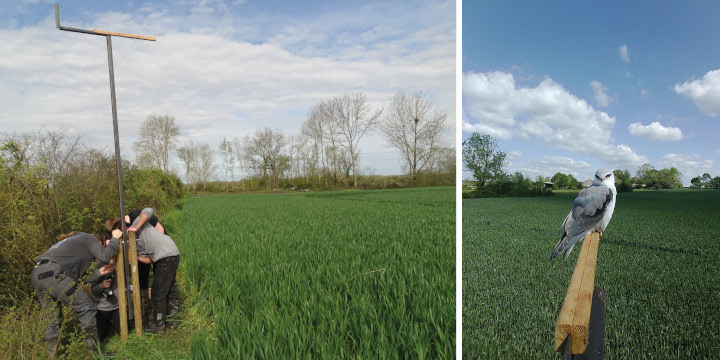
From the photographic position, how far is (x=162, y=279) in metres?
4.41

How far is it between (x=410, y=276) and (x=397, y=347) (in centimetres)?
177

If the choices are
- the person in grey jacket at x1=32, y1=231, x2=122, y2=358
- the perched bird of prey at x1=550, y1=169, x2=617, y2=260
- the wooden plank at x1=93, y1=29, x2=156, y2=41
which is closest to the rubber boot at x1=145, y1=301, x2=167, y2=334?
the person in grey jacket at x1=32, y1=231, x2=122, y2=358

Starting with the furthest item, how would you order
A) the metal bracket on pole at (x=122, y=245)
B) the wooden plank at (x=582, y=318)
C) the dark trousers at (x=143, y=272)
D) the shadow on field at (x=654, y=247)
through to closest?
the dark trousers at (x=143, y=272), the metal bracket on pole at (x=122, y=245), the shadow on field at (x=654, y=247), the wooden plank at (x=582, y=318)

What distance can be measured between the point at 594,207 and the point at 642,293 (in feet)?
3.61

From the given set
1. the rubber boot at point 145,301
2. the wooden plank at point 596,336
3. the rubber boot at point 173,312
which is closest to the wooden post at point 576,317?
the wooden plank at point 596,336

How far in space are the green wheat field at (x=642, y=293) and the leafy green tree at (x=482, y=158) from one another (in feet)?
4.24

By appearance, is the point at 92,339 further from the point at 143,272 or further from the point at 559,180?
the point at 559,180

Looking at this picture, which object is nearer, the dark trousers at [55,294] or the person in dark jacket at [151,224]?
the dark trousers at [55,294]

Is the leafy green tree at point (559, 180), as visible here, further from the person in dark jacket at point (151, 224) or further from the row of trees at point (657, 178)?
the person in dark jacket at point (151, 224)

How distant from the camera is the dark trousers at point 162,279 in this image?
4391mm

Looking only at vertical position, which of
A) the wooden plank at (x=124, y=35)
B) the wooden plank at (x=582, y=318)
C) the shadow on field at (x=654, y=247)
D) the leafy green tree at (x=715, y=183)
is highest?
the wooden plank at (x=124, y=35)

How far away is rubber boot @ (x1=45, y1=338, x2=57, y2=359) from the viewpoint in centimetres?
342

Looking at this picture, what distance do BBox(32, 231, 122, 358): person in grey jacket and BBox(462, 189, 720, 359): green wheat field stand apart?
3204mm

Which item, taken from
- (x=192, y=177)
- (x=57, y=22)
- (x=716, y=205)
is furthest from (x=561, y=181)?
(x=192, y=177)
